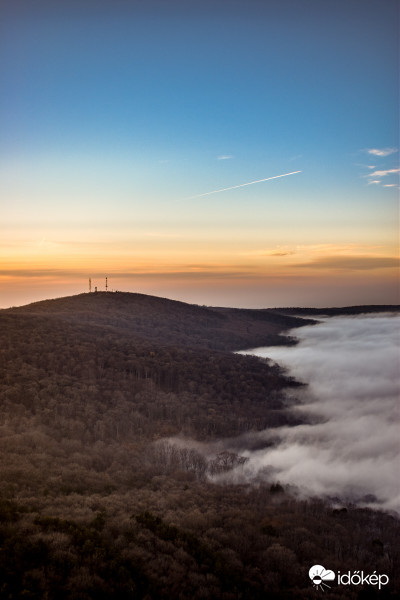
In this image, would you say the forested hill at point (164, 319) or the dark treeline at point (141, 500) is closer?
the dark treeline at point (141, 500)

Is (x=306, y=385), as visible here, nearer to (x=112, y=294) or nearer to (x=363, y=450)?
(x=363, y=450)

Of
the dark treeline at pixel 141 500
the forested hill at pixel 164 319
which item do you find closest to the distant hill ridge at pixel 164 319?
the forested hill at pixel 164 319

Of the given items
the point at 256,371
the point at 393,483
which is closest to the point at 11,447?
the point at 393,483

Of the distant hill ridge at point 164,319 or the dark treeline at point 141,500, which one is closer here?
the dark treeline at point 141,500

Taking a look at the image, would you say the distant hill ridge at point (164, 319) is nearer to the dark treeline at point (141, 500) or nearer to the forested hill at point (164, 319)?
the forested hill at point (164, 319)

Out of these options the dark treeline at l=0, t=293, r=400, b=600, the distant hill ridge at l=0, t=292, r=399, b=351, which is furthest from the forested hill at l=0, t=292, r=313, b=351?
the dark treeline at l=0, t=293, r=400, b=600
